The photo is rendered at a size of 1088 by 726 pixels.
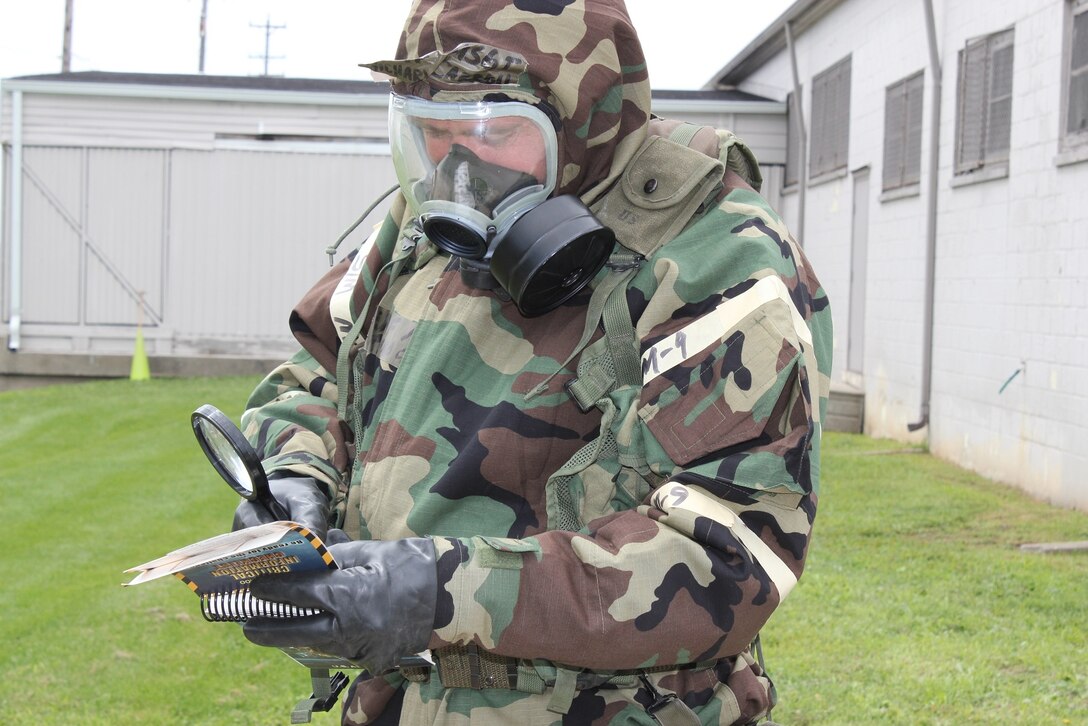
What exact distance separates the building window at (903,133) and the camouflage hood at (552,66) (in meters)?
10.1

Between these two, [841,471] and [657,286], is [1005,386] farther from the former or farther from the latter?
[657,286]

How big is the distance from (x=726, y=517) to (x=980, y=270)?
29.6ft

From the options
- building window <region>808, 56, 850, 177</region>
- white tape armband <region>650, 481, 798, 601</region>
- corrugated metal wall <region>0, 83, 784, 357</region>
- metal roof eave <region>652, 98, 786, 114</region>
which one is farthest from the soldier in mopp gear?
corrugated metal wall <region>0, 83, 784, 357</region>

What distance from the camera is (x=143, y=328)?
17906 millimetres

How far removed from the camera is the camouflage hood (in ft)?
6.92

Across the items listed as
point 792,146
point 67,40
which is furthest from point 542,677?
point 67,40

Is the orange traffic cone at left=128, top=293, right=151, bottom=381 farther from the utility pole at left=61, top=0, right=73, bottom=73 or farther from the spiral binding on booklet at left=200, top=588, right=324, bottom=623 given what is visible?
the utility pole at left=61, top=0, right=73, bottom=73

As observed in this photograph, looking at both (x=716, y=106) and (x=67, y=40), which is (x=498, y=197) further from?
(x=67, y=40)

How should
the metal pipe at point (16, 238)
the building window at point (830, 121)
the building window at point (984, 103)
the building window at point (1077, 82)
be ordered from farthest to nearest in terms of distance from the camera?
1. the metal pipe at point (16, 238)
2. the building window at point (830, 121)
3. the building window at point (984, 103)
4. the building window at point (1077, 82)

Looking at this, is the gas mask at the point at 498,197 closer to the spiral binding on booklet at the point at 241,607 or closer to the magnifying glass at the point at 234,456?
the magnifying glass at the point at 234,456

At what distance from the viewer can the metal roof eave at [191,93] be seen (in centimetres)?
1786

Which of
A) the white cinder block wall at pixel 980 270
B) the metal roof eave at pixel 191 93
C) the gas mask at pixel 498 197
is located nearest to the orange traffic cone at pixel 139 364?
the metal roof eave at pixel 191 93

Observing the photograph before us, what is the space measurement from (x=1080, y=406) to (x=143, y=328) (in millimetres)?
A: 13939

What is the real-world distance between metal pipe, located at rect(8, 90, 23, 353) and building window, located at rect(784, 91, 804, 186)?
11583 millimetres
